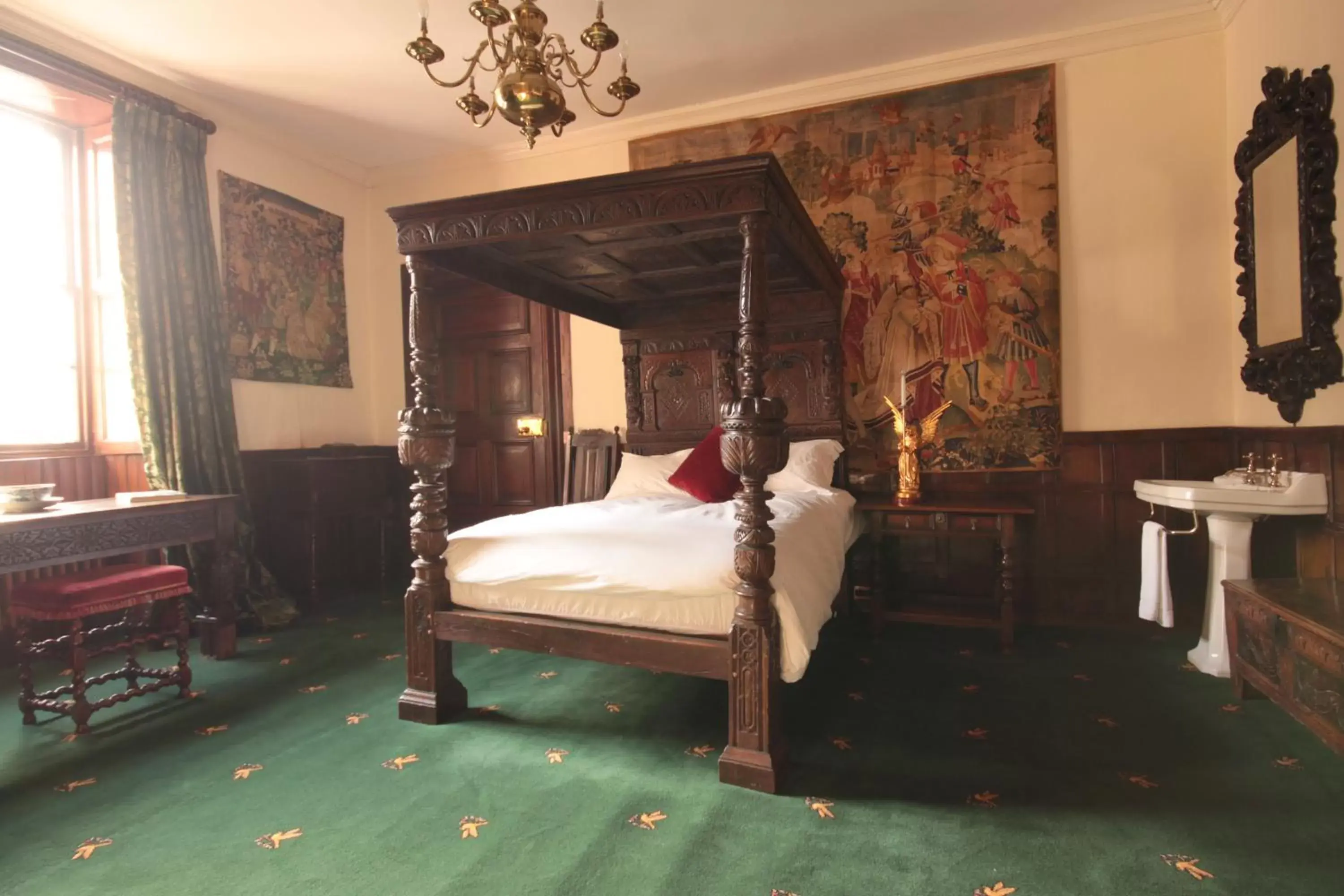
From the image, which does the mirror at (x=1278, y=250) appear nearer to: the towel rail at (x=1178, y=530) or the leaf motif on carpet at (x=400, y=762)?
the towel rail at (x=1178, y=530)

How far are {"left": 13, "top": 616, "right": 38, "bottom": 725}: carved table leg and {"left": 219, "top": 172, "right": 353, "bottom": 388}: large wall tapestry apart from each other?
90.6 inches

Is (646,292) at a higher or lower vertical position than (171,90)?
lower

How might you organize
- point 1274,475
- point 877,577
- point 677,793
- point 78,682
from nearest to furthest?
1. point 677,793
2. point 78,682
3. point 1274,475
4. point 877,577

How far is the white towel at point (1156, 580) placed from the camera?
3344 mm

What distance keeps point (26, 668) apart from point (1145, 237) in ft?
20.2

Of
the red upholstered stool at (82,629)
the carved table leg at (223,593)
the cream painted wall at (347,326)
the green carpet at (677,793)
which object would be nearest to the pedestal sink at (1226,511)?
the green carpet at (677,793)

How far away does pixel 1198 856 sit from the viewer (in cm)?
190

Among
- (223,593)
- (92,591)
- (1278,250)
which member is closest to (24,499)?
(92,591)

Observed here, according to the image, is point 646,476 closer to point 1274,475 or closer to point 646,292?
point 646,292

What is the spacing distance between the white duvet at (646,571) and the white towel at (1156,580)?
1.59 meters

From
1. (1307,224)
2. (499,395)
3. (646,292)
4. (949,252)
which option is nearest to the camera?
(1307,224)

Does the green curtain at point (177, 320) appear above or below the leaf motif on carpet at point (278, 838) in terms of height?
above

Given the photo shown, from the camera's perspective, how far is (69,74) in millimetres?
3840

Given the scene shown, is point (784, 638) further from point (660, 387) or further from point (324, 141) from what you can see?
point (324, 141)
